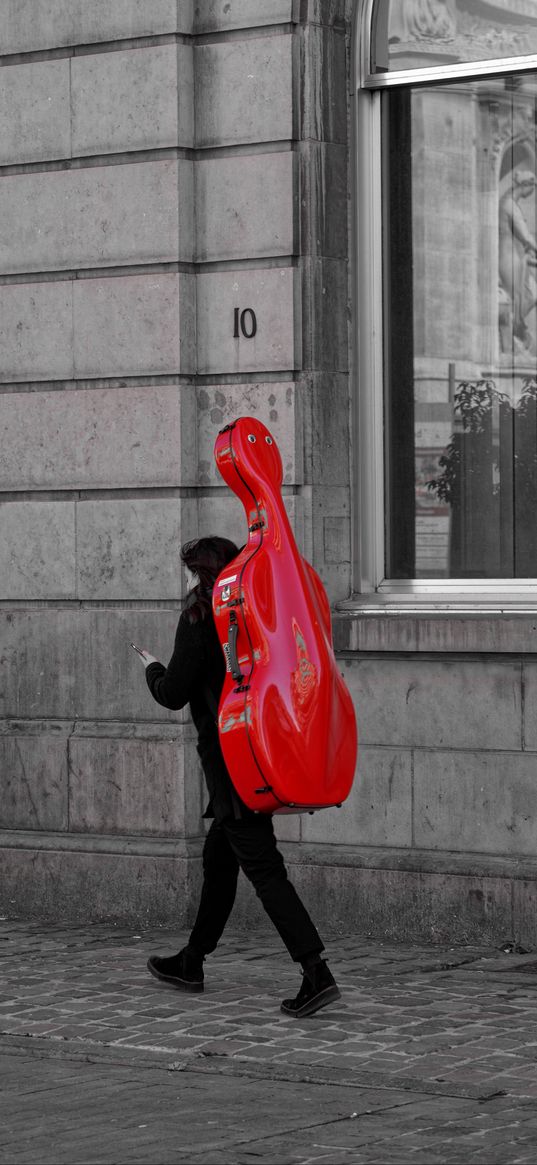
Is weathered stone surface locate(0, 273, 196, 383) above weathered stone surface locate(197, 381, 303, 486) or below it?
above

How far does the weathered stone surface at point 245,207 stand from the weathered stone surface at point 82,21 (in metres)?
0.69

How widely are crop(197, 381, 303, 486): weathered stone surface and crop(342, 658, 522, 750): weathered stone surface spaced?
102cm

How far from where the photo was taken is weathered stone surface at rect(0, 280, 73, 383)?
983 centimetres

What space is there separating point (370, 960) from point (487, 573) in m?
2.03

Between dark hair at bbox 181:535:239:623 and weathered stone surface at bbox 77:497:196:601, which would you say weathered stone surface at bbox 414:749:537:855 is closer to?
weathered stone surface at bbox 77:497:196:601

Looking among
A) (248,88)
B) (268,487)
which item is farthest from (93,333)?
(268,487)

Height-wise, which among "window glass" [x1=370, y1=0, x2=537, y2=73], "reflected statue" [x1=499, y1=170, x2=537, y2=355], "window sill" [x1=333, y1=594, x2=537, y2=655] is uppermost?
"window glass" [x1=370, y1=0, x2=537, y2=73]

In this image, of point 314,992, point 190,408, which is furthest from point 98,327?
point 314,992

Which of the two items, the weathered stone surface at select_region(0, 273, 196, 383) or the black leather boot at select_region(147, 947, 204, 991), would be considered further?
the weathered stone surface at select_region(0, 273, 196, 383)

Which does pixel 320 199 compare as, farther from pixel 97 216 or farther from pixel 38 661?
pixel 38 661

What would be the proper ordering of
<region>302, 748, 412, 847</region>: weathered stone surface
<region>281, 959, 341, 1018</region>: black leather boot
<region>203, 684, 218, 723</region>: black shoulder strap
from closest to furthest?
<region>281, 959, 341, 1018</region>: black leather boot
<region>203, 684, 218, 723</region>: black shoulder strap
<region>302, 748, 412, 847</region>: weathered stone surface

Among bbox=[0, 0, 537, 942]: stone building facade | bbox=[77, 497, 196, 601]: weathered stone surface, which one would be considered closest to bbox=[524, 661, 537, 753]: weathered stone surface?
bbox=[0, 0, 537, 942]: stone building facade

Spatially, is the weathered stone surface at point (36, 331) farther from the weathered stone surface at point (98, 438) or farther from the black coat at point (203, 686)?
the black coat at point (203, 686)

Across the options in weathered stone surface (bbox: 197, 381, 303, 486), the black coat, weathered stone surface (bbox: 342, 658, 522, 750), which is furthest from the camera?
weathered stone surface (bbox: 197, 381, 303, 486)
